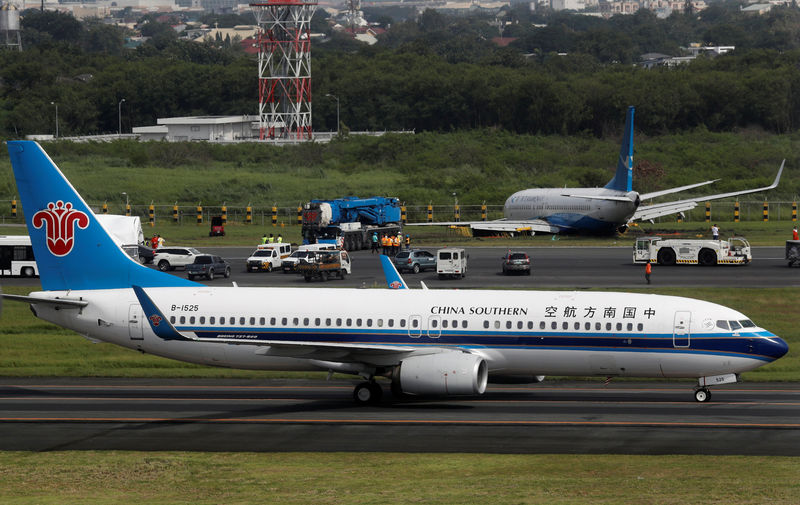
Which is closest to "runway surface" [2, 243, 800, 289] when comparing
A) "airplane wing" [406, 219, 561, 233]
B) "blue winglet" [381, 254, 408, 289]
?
"airplane wing" [406, 219, 561, 233]

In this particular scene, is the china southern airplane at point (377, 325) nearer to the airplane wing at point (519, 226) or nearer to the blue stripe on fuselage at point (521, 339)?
the blue stripe on fuselage at point (521, 339)

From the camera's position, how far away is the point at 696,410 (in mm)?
39688

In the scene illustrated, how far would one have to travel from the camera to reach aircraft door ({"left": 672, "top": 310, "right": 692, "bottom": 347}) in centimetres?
3931

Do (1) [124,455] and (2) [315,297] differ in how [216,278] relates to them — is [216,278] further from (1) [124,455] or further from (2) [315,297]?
(1) [124,455]

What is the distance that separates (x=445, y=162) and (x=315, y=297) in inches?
4411

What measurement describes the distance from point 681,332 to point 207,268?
4717 cm

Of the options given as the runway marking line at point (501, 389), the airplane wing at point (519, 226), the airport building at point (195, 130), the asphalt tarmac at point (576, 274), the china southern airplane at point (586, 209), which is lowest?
the runway marking line at point (501, 389)

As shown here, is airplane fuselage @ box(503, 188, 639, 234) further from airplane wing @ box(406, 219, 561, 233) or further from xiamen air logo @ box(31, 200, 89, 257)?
xiamen air logo @ box(31, 200, 89, 257)

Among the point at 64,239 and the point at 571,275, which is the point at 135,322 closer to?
the point at 64,239

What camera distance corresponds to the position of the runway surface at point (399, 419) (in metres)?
34.9

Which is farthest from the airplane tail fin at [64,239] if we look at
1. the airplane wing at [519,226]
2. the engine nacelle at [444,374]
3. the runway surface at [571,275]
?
the airplane wing at [519,226]

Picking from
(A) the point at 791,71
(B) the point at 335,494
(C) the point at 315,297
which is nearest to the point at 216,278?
(C) the point at 315,297

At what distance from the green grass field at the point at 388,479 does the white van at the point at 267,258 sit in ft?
166

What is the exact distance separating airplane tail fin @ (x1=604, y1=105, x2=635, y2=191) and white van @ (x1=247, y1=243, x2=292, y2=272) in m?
29.3
